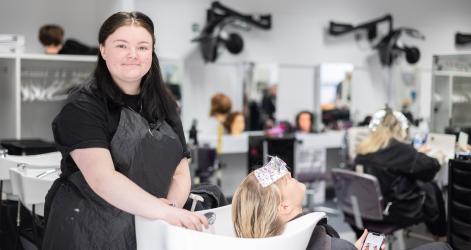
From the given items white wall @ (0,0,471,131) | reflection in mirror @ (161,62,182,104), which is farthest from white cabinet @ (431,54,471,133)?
reflection in mirror @ (161,62,182,104)

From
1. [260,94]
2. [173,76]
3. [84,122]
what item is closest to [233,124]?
[260,94]

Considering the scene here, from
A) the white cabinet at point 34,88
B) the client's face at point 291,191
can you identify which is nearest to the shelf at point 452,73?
the white cabinet at point 34,88

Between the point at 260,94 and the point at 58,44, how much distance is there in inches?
86.7

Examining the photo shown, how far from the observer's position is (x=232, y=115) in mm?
5527

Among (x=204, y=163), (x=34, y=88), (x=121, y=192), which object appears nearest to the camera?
(x=121, y=192)

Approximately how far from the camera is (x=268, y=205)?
5.24 feet

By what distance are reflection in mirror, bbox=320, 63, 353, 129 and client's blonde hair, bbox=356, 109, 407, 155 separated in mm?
2651

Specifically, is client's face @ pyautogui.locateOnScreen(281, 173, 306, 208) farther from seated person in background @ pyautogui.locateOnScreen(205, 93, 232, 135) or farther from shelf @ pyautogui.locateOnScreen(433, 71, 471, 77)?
seated person in background @ pyautogui.locateOnScreen(205, 93, 232, 135)

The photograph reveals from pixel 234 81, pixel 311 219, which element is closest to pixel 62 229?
pixel 311 219

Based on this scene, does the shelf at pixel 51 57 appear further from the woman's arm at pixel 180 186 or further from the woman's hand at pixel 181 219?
the woman's hand at pixel 181 219

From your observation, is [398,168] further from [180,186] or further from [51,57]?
[51,57]

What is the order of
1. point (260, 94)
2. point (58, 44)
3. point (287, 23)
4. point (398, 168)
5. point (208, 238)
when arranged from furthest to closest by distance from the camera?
point (287, 23) → point (260, 94) → point (58, 44) → point (398, 168) → point (208, 238)

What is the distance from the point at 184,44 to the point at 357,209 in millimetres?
2795

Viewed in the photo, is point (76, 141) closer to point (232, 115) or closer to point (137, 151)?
point (137, 151)
